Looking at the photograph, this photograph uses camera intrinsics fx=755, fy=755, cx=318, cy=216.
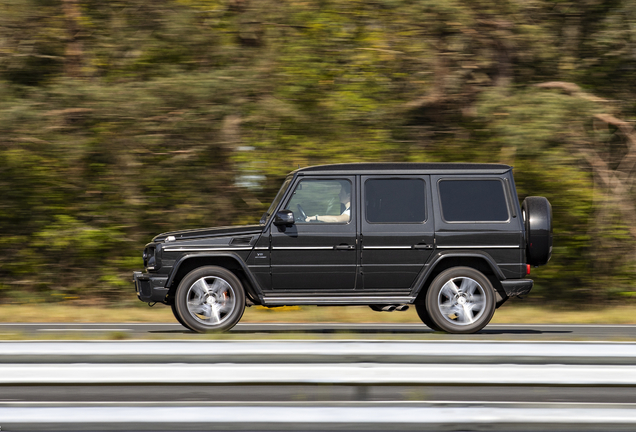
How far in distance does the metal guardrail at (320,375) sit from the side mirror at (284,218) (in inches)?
185

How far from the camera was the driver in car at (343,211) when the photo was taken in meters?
8.44

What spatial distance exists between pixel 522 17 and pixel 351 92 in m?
3.66

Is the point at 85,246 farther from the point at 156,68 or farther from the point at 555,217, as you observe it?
the point at 555,217

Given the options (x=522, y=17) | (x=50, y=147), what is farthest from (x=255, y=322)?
(x=522, y=17)

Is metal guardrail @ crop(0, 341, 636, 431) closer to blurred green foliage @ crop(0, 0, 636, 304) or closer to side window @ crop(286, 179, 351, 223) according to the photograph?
side window @ crop(286, 179, 351, 223)

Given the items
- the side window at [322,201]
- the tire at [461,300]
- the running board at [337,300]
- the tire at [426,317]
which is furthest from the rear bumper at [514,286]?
the side window at [322,201]

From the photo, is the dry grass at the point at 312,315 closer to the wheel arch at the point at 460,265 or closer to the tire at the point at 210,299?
the wheel arch at the point at 460,265

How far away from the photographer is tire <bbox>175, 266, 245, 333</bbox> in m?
8.18

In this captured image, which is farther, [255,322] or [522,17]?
[522,17]

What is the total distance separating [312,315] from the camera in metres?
11.8

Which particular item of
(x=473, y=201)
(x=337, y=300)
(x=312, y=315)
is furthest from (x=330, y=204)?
(x=312, y=315)

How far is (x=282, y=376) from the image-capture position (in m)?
3.35

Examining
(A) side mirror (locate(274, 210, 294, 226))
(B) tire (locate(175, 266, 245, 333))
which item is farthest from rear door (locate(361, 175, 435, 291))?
(B) tire (locate(175, 266, 245, 333))

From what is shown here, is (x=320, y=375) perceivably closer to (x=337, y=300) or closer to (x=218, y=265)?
(x=337, y=300)
